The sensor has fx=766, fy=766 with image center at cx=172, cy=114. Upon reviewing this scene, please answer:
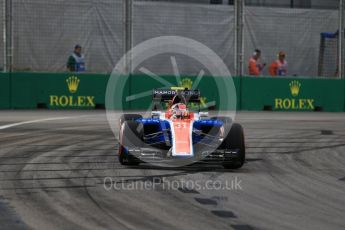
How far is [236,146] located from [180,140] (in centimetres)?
76

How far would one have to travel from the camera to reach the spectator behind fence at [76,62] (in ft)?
78.2

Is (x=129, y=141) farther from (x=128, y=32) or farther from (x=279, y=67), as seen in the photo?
(x=279, y=67)

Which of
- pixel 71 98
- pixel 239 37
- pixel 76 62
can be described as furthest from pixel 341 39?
pixel 71 98

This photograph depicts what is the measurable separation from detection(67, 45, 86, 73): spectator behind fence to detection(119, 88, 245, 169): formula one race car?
1311cm

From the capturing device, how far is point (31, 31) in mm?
23312

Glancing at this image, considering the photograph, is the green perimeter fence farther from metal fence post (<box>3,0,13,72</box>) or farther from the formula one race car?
the formula one race car

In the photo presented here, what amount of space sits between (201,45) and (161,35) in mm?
1356

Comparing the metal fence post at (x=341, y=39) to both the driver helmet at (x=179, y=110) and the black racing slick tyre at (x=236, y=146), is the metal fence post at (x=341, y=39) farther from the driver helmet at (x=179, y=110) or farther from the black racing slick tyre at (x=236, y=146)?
the black racing slick tyre at (x=236, y=146)

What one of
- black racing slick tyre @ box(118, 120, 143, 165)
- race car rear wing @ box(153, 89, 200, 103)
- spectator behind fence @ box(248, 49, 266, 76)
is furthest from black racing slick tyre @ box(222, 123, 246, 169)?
spectator behind fence @ box(248, 49, 266, 76)

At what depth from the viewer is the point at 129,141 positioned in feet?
34.0

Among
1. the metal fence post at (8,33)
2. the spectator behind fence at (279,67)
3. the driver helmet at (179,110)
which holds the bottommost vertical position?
the driver helmet at (179,110)

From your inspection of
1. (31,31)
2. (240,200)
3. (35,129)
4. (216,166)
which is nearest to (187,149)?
(216,166)

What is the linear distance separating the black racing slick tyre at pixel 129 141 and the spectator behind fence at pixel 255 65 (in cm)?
1493

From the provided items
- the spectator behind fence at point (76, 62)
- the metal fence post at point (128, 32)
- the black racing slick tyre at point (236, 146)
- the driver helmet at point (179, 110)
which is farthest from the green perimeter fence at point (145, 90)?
the black racing slick tyre at point (236, 146)
